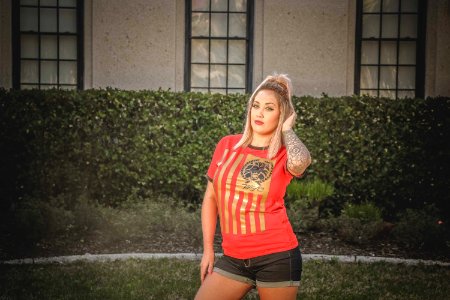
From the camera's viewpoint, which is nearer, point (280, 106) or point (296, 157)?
point (296, 157)

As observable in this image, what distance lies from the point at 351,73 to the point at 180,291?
6245 millimetres

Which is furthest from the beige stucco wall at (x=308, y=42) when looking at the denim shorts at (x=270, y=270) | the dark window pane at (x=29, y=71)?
the denim shorts at (x=270, y=270)

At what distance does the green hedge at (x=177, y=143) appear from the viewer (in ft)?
26.9

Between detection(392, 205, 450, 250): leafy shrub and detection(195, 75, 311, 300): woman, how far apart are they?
4422mm

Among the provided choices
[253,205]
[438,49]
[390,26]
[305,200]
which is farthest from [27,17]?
[253,205]

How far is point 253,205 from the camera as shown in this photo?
291 centimetres

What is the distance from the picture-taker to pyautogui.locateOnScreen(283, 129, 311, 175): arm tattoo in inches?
114

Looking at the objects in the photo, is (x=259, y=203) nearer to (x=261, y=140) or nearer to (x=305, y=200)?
(x=261, y=140)

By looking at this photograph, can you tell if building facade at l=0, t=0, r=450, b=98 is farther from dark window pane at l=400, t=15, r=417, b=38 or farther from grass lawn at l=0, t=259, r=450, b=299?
grass lawn at l=0, t=259, r=450, b=299

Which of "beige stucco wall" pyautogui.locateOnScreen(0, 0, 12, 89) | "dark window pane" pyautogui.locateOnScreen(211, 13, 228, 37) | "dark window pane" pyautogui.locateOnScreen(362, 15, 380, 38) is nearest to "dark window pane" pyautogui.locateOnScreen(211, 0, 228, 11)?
"dark window pane" pyautogui.locateOnScreen(211, 13, 228, 37)

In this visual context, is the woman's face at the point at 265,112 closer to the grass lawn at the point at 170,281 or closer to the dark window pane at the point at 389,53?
Result: the grass lawn at the point at 170,281

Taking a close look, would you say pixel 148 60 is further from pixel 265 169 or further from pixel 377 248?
pixel 265 169

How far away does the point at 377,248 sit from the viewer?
6875 mm

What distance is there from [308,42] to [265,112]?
22.9 ft
